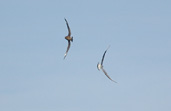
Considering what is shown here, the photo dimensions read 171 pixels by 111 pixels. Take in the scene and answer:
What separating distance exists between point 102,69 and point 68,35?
18335 mm

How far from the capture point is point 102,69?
58.3 m

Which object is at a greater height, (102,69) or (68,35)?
(68,35)

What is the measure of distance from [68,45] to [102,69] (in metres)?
16.2

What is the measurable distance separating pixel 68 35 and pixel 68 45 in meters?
2.71

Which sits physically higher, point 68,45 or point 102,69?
point 68,45

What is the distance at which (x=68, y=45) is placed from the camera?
7250 centimetres

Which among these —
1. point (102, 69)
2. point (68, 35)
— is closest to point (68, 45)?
point (68, 35)

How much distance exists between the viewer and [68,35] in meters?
74.1

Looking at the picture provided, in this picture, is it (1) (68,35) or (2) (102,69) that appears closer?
(2) (102,69)

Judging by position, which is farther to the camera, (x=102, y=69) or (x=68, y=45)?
(x=68, y=45)

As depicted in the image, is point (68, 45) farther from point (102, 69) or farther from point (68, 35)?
point (102, 69)
